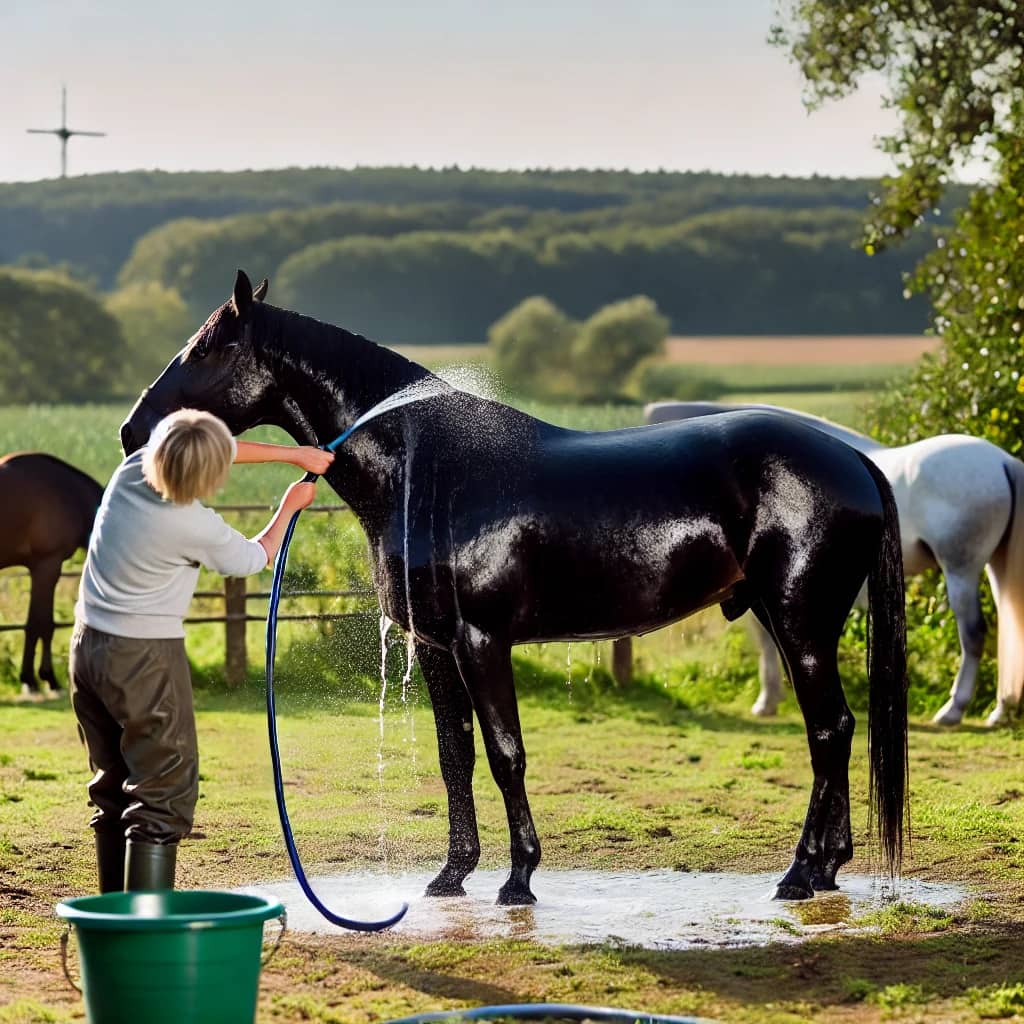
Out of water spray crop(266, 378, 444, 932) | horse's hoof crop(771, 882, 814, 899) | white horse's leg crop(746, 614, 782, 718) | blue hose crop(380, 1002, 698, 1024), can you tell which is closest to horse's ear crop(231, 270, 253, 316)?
water spray crop(266, 378, 444, 932)

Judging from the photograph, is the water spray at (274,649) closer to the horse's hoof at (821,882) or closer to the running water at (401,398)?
the running water at (401,398)

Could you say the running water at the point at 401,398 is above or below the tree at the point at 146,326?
below

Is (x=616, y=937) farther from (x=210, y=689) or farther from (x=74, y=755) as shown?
(x=210, y=689)

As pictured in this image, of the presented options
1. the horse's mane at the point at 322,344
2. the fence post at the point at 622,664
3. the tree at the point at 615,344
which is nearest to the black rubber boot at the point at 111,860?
the horse's mane at the point at 322,344

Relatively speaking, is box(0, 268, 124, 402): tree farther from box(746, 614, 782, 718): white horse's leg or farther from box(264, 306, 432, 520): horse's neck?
box(264, 306, 432, 520): horse's neck

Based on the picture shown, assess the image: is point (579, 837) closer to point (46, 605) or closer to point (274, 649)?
point (274, 649)

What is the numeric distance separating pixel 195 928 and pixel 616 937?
1.71 meters

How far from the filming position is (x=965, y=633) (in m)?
9.10

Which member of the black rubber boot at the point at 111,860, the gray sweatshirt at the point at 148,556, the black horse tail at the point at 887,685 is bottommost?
the black rubber boot at the point at 111,860

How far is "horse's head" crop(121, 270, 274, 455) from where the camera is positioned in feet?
16.1

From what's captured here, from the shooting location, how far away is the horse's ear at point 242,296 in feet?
15.8

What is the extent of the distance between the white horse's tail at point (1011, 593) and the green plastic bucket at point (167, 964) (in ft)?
19.5

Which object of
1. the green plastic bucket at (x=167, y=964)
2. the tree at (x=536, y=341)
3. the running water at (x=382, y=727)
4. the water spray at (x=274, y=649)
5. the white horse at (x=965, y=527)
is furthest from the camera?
the tree at (x=536, y=341)

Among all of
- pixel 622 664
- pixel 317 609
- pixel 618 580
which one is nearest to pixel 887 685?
pixel 618 580
